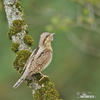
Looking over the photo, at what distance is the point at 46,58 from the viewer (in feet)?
23.1

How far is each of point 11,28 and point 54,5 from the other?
10764 mm

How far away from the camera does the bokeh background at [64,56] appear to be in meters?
17.2

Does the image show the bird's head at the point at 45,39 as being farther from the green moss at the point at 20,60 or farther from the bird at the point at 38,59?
the green moss at the point at 20,60

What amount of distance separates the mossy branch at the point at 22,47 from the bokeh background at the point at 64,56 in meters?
8.85

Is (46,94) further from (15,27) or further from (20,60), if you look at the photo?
(15,27)

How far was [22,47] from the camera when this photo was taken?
6.86 m

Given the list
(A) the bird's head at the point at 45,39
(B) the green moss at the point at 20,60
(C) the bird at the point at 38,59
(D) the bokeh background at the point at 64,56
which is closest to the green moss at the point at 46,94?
(C) the bird at the point at 38,59

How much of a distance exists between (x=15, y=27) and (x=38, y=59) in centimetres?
47

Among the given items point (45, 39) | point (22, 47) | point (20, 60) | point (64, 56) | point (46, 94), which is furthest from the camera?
point (64, 56)

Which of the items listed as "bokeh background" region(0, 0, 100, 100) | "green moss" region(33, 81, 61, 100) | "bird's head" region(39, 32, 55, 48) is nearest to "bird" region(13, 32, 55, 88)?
"bird's head" region(39, 32, 55, 48)

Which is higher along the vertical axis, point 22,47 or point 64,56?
point 64,56

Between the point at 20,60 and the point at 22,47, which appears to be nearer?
the point at 22,47

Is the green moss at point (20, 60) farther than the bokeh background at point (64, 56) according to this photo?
No

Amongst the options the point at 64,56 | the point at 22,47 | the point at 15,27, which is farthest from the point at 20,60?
the point at 64,56
